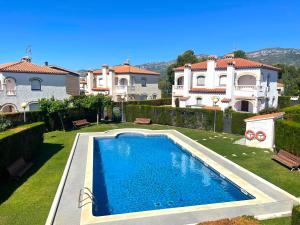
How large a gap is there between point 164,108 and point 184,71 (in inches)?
355

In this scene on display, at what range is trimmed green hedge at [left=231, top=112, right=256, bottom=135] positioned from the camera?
26391mm

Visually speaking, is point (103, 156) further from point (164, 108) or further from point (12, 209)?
point (164, 108)

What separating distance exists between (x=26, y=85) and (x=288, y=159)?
29.1 meters

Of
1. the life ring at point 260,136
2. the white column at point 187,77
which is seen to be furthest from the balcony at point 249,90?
the life ring at point 260,136

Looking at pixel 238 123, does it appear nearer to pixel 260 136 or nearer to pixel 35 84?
pixel 260 136

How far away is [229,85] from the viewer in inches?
1368

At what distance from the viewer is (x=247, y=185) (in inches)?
533

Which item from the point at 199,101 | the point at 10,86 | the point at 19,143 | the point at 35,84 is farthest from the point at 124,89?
the point at 19,143

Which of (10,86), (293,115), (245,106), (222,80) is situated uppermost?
(222,80)

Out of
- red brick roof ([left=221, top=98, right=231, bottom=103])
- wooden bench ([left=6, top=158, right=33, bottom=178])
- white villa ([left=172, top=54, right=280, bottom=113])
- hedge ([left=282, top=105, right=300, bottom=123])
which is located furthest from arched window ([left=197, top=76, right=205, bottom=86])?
wooden bench ([left=6, top=158, right=33, bottom=178])

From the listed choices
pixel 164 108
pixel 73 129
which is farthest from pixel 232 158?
pixel 73 129

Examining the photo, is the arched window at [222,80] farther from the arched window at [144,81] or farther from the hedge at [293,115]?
the arched window at [144,81]

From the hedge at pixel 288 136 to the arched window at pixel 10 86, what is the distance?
28.4 m

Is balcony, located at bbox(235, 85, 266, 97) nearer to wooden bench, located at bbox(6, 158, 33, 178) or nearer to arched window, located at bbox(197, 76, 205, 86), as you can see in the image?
arched window, located at bbox(197, 76, 205, 86)
